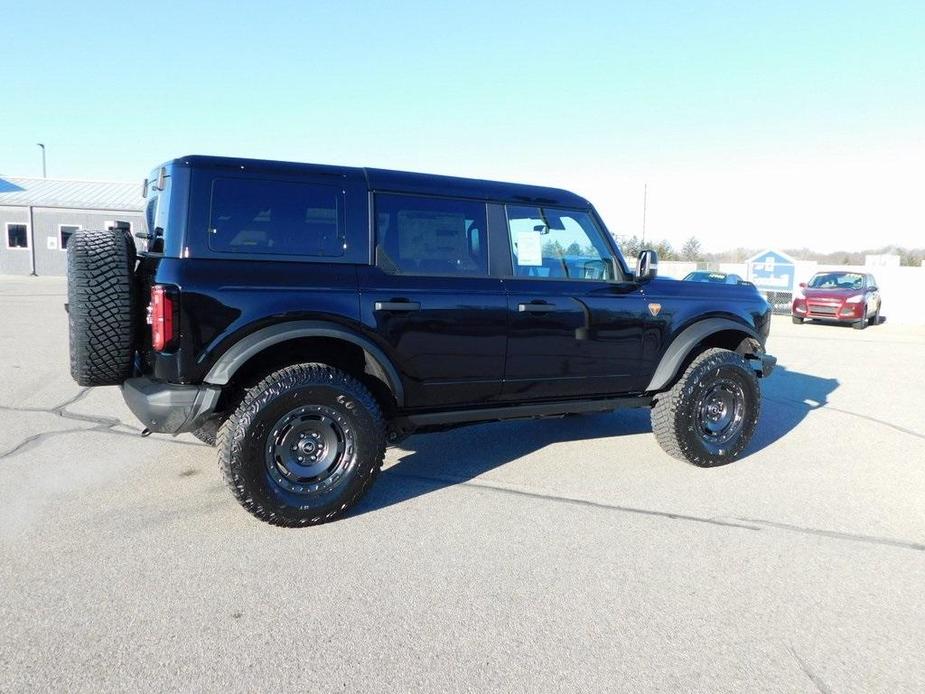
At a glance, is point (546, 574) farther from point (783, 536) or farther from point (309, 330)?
point (309, 330)

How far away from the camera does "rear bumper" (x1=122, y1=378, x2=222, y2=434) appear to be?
3.39 m

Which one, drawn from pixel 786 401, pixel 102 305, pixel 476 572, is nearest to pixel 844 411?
pixel 786 401

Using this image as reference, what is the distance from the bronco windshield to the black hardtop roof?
16.8 meters

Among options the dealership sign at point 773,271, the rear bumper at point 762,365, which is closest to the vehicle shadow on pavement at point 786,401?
the rear bumper at point 762,365

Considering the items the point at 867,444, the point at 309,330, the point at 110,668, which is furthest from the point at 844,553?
the point at 110,668

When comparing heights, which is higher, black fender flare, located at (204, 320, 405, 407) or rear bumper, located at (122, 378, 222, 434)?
black fender flare, located at (204, 320, 405, 407)

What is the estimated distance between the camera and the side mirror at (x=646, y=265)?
15.0 ft

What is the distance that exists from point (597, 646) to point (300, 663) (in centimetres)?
114

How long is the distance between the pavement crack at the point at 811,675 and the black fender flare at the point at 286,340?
2359mm

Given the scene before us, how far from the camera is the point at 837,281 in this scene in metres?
18.7

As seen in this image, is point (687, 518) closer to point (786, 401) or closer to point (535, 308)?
point (535, 308)

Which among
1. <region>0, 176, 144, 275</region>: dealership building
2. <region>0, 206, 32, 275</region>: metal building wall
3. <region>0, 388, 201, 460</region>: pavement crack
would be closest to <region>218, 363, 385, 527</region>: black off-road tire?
<region>0, 388, 201, 460</region>: pavement crack

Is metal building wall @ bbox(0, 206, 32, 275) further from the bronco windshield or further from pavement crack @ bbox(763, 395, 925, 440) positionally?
pavement crack @ bbox(763, 395, 925, 440)

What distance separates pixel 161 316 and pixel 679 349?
346cm
